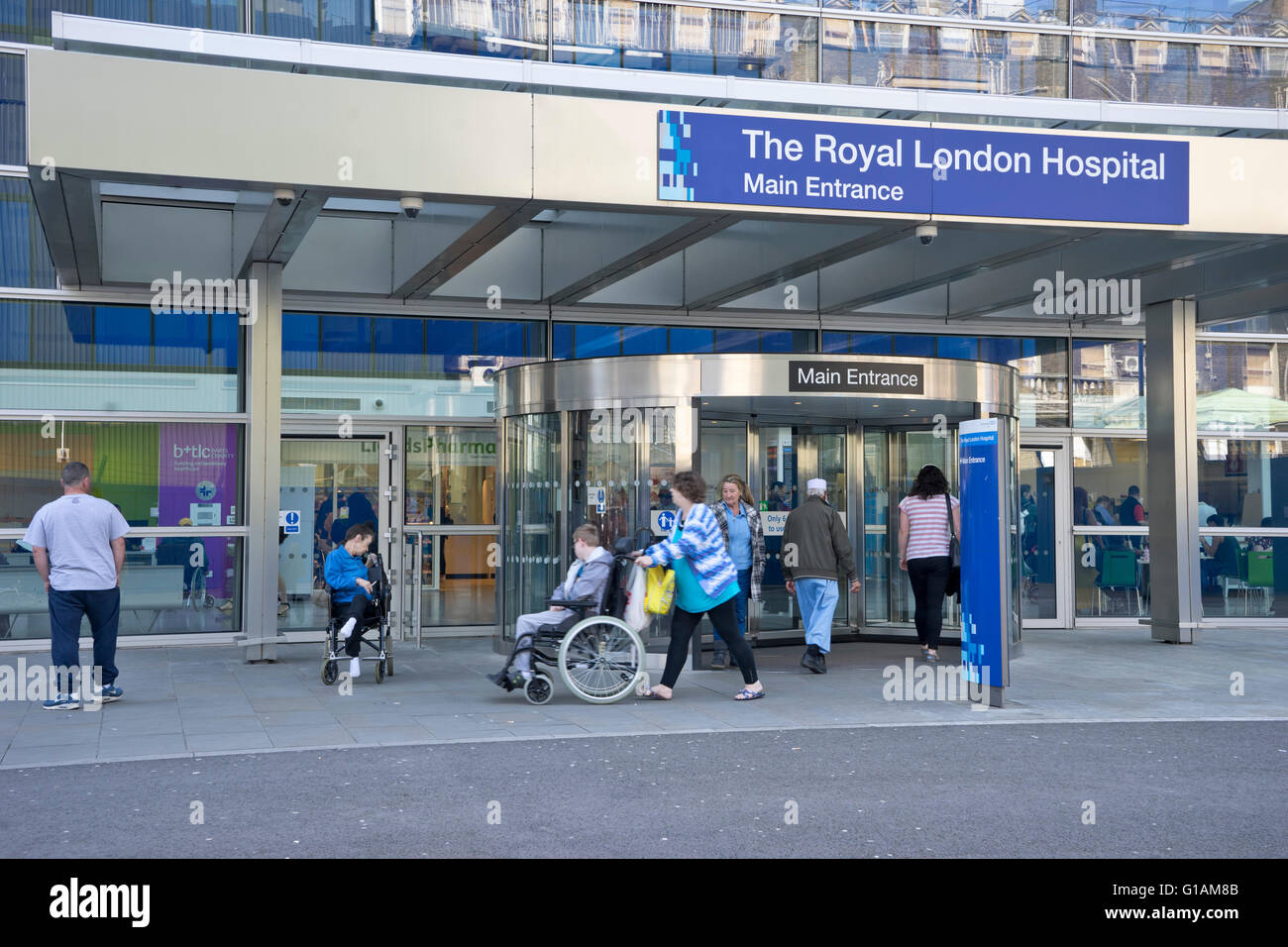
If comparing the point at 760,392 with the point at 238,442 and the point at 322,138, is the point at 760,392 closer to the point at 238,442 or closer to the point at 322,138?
the point at 322,138

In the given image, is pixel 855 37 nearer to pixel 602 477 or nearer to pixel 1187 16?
pixel 1187 16

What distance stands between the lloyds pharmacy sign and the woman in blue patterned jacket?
6.95 ft

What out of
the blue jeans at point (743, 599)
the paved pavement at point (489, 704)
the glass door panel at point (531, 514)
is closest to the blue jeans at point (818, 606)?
the paved pavement at point (489, 704)

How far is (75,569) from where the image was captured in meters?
8.98

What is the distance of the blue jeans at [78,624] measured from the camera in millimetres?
8930

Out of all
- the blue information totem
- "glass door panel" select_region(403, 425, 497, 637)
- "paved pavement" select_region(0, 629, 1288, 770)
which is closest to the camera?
"paved pavement" select_region(0, 629, 1288, 770)

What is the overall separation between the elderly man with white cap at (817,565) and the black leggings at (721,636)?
69.5 inches

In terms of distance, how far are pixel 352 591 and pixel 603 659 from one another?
86.9 inches

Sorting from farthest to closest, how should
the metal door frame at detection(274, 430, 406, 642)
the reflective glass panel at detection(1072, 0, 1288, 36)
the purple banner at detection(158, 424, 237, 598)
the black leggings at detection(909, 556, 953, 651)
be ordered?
1. the metal door frame at detection(274, 430, 406, 642)
2. the purple banner at detection(158, 424, 237, 598)
3. the reflective glass panel at detection(1072, 0, 1288, 36)
4. the black leggings at detection(909, 556, 953, 651)

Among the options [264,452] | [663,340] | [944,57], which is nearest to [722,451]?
[663,340]

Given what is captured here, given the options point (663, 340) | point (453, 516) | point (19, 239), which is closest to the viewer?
point (19, 239)

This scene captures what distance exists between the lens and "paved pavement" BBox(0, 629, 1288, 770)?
781cm

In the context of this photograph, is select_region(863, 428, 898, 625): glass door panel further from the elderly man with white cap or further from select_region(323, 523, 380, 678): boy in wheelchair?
select_region(323, 523, 380, 678): boy in wheelchair

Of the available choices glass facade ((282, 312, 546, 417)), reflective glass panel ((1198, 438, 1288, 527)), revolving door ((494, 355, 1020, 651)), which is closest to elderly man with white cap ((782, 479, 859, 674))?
revolving door ((494, 355, 1020, 651))
